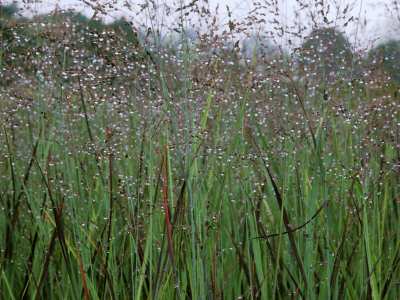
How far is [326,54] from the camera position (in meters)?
2.31

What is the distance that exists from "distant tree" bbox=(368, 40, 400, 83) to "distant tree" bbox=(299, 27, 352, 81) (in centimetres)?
33

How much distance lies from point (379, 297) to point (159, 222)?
820 millimetres

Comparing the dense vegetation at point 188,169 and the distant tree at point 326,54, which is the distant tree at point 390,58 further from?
the distant tree at point 326,54

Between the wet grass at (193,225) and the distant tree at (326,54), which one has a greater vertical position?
the distant tree at (326,54)

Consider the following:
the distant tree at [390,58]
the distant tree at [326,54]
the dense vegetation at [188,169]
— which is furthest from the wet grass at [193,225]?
the distant tree at [390,58]

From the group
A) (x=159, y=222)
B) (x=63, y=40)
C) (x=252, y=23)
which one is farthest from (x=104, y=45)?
(x=159, y=222)

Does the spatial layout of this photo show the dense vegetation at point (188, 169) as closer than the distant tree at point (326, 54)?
Yes

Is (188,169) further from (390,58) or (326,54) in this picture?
(390,58)

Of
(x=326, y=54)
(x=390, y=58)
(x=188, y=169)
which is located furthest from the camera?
(x=390, y=58)

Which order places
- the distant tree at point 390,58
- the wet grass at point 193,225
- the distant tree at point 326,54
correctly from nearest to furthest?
the wet grass at point 193,225 < the distant tree at point 326,54 < the distant tree at point 390,58

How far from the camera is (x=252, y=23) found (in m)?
2.17

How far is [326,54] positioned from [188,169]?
2.68 ft

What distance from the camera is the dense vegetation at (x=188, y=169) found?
78.2 inches

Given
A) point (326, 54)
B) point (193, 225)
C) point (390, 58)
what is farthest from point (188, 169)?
point (390, 58)
